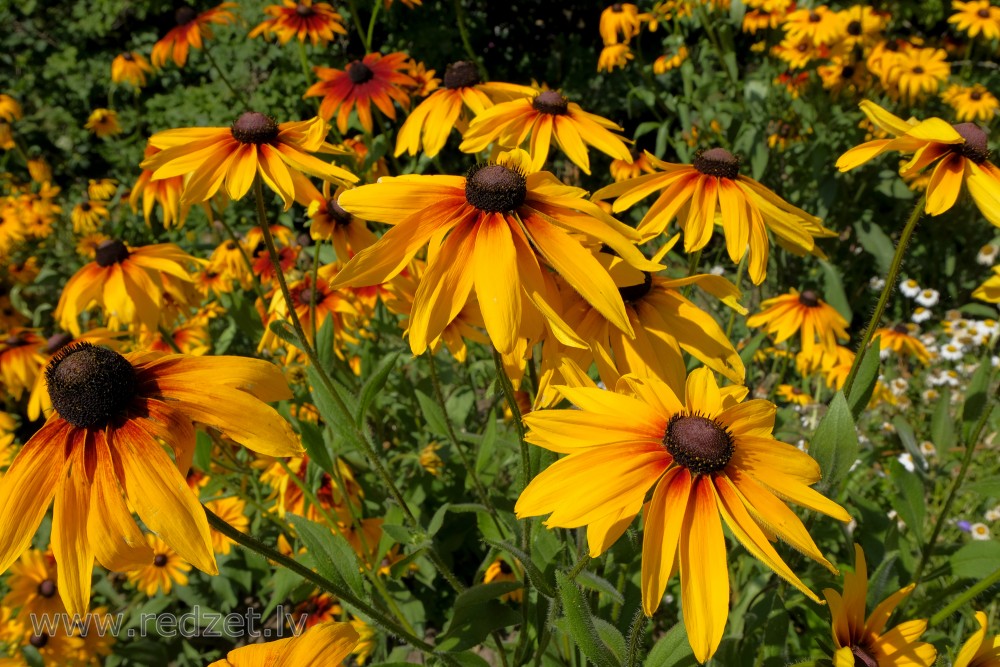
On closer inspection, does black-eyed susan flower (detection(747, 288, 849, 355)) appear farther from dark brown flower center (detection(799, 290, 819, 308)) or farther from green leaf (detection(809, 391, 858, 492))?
green leaf (detection(809, 391, 858, 492))

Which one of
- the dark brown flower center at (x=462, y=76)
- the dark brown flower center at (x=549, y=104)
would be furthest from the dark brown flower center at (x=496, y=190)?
the dark brown flower center at (x=462, y=76)

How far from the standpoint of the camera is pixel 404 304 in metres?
1.99

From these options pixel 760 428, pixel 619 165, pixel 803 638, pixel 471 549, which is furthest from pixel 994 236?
pixel 760 428

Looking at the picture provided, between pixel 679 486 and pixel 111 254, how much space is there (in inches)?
69.0

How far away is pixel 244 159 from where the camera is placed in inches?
54.3

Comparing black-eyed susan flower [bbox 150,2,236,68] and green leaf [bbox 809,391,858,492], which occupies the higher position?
black-eyed susan flower [bbox 150,2,236,68]

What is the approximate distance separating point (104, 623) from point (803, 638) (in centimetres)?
225

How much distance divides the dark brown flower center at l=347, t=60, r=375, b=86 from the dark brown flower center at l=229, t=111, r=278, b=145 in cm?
141

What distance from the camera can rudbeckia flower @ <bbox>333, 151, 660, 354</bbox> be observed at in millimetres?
955

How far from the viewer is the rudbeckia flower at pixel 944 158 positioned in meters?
1.15

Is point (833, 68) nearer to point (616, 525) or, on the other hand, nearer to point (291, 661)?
point (616, 525)

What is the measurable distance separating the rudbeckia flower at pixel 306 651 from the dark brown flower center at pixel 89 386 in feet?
1.24

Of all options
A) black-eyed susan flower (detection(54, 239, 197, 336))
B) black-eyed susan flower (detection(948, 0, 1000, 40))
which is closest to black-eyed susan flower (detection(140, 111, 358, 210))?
black-eyed susan flower (detection(54, 239, 197, 336))

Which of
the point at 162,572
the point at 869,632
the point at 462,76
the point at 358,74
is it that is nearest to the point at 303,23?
the point at 358,74
